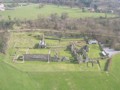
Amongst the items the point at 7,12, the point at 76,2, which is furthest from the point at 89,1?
the point at 7,12

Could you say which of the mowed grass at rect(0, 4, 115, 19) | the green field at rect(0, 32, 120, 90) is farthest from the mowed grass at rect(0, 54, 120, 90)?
the mowed grass at rect(0, 4, 115, 19)

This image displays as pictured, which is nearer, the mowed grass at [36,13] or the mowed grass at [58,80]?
the mowed grass at [58,80]

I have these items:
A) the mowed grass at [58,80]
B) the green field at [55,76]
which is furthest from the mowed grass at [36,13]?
the mowed grass at [58,80]

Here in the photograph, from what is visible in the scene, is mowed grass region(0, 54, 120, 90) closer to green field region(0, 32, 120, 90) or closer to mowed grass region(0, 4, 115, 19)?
green field region(0, 32, 120, 90)

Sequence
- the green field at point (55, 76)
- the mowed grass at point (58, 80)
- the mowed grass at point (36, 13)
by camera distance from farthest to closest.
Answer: the mowed grass at point (36, 13)
the green field at point (55, 76)
the mowed grass at point (58, 80)

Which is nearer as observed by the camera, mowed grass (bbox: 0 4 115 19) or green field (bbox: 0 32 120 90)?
green field (bbox: 0 32 120 90)

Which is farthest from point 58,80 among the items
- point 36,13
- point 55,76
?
point 36,13

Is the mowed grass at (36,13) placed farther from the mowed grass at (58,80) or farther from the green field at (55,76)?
the mowed grass at (58,80)

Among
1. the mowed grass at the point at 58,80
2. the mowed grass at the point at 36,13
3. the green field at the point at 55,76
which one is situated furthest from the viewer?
the mowed grass at the point at 36,13

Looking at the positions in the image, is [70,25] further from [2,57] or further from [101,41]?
[2,57]
